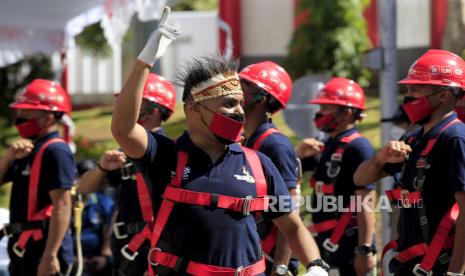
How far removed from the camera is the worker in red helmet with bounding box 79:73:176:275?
249 inches

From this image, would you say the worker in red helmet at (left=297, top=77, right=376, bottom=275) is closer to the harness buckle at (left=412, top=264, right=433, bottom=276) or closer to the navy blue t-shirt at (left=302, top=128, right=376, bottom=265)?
the navy blue t-shirt at (left=302, top=128, right=376, bottom=265)

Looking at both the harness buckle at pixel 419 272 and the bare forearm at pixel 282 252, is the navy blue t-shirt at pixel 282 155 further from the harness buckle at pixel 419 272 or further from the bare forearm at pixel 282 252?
the harness buckle at pixel 419 272

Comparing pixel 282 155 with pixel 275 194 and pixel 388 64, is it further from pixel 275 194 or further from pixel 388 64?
pixel 388 64

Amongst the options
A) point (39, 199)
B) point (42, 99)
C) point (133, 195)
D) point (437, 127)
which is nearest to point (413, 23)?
point (42, 99)

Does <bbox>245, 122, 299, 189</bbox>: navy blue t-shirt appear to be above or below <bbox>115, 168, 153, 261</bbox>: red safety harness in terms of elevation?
above

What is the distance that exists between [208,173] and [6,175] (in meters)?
3.16

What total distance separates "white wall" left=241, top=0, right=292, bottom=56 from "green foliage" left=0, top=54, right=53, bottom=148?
5088 millimetres

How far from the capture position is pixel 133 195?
6484mm

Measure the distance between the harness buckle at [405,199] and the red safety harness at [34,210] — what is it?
283 cm

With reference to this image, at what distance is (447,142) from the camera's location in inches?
203

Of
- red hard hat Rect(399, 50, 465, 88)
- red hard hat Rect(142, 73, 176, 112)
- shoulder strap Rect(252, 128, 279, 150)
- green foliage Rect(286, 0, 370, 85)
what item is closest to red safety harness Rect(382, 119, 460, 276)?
red hard hat Rect(399, 50, 465, 88)

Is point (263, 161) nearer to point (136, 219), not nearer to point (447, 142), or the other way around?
point (447, 142)

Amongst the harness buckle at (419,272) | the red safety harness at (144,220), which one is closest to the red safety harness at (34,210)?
the red safety harness at (144,220)

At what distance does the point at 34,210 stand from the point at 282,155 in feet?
7.03
